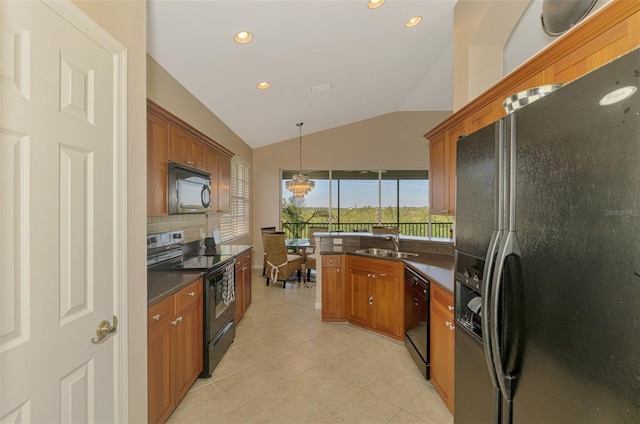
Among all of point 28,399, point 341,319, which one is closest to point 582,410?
point 28,399

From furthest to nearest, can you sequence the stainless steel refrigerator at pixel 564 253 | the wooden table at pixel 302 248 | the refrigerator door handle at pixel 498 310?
the wooden table at pixel 302 248, the refrigerator door handle at pixel 498 310, the stainless steel refrigerator at pixel 564 253

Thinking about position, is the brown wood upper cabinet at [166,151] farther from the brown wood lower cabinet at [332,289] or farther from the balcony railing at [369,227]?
the balcony railing at [369,227]

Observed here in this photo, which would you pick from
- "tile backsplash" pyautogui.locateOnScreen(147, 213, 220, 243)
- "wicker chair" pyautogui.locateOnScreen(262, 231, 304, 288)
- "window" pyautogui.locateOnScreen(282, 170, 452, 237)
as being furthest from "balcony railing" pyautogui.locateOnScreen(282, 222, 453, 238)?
"tile backsplash" pyautogui.locateOnScreen(147, 213, 220, 243)

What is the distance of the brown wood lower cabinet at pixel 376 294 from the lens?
120 inches

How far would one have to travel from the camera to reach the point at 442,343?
6.92ft

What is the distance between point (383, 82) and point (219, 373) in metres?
4.75

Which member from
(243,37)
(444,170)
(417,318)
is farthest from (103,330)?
(444,170)

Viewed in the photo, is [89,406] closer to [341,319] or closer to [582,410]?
[582,410]

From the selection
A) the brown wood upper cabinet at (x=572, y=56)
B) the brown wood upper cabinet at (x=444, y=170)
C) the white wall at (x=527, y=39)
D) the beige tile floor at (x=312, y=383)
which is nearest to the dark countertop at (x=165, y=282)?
the beige tile floor at (x=312, y=383)

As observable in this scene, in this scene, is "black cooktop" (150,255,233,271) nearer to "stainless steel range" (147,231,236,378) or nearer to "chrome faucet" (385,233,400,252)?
"stainless steel range" (147,231,236,378)

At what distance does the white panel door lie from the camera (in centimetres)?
83

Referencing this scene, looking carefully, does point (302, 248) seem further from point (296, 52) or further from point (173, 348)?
point (173, 348)

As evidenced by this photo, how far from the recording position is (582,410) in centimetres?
70

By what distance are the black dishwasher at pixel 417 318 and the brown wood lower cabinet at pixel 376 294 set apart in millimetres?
150
